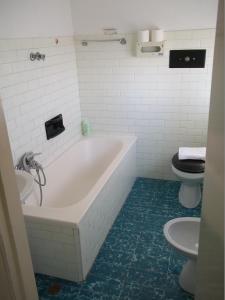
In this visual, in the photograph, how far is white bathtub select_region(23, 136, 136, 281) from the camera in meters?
2.03

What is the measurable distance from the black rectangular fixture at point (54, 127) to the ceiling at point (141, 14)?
1075 millimetres

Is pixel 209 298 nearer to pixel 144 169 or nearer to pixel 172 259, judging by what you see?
pixel 172 259

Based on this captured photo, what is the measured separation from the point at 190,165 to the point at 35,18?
A: 2053 mm

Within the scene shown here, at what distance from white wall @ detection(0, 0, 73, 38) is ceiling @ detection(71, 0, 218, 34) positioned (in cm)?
Result: 19

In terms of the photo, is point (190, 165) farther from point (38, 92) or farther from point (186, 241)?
point (38, 92)

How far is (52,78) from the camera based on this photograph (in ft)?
9.60

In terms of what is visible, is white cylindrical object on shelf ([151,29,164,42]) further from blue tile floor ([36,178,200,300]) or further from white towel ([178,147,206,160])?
blue tile floor ([36,178,200,300])

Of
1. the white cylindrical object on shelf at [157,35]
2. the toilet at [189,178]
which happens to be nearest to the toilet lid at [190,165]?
the toilet at [189,178]

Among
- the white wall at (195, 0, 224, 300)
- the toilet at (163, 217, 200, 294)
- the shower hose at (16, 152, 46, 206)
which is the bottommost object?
the toilet at (163, 217, 200, 294)

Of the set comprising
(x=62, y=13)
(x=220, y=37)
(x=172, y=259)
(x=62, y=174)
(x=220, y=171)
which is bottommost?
(x=172, y=259)

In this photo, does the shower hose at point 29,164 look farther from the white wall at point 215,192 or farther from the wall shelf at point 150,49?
the white wall at point 215,192

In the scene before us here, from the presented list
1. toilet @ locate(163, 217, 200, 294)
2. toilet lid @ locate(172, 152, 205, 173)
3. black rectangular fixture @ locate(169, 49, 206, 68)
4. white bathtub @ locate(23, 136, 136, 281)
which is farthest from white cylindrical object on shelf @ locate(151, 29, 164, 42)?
toilet @ locate(163, 217, 200, 294)

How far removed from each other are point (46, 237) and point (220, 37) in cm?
182

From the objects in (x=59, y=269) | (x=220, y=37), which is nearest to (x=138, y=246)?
(x=59, y=269)
